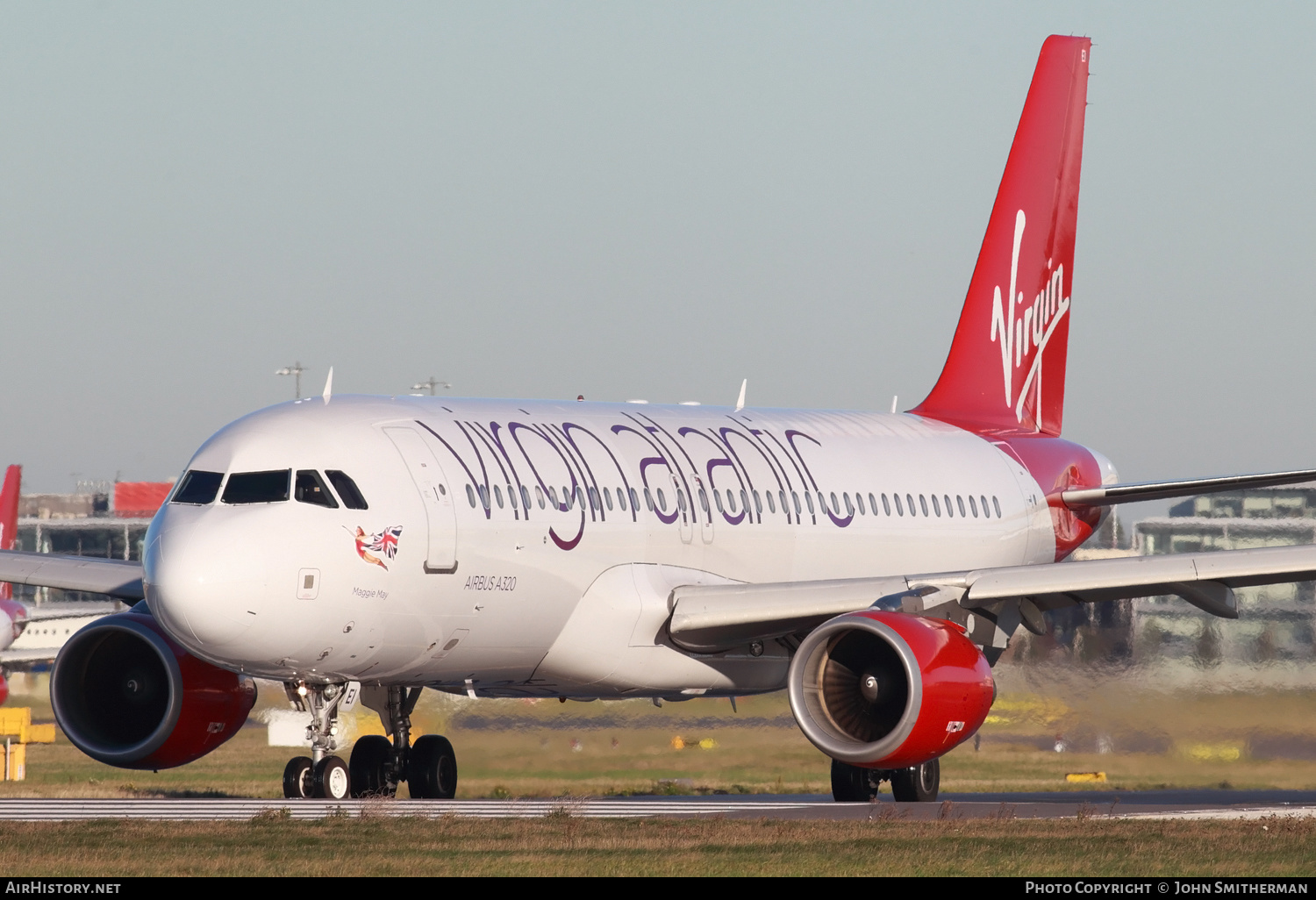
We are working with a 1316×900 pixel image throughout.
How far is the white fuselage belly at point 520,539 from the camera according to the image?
18.2 metres

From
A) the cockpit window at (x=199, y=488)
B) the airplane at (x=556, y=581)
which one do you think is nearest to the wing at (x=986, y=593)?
the airplane at (x=556, y=581)

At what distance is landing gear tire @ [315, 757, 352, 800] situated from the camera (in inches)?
766

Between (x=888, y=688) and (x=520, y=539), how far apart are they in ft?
12.3

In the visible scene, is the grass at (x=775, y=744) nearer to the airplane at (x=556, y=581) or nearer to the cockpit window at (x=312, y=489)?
the airplane at (x=556, y=581)

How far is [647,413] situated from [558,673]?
162 inches

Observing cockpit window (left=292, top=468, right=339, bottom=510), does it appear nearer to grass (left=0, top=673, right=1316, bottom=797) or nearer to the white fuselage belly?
the white fuselage belly

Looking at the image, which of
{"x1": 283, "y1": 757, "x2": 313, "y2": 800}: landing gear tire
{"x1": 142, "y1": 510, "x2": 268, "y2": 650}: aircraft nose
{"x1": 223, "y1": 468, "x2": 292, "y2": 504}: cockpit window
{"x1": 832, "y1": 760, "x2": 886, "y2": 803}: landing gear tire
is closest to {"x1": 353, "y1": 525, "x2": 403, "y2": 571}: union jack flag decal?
{"x1": 223, "y1": 468, "x2": 292, "y2": 504}: cockpit window

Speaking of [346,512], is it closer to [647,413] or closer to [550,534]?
[550,534]

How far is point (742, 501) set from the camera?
2359cm

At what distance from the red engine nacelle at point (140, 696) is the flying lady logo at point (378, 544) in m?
3.38

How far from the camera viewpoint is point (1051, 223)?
30453 mm
